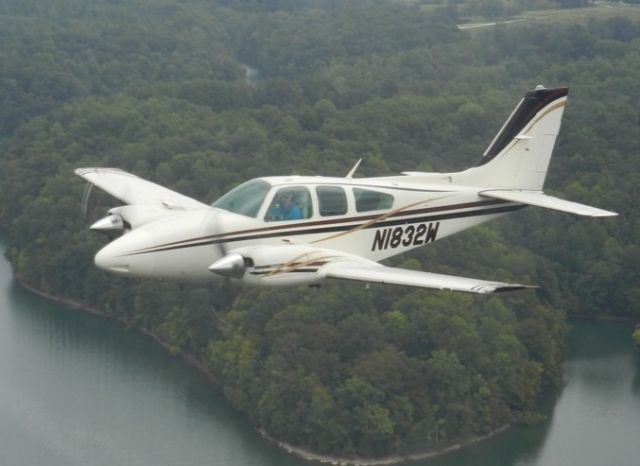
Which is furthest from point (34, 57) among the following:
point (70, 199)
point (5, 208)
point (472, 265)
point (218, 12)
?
point (472, 265)

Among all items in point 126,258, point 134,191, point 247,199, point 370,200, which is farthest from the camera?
point 134,191

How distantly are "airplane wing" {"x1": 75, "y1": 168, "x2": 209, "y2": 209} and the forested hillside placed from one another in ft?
87.6

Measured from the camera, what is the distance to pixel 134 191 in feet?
115

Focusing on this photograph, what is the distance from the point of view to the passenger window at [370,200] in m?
31.6

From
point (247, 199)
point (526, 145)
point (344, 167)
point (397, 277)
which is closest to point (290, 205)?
point (247, 199)

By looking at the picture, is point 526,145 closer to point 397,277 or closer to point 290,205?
point 290,205

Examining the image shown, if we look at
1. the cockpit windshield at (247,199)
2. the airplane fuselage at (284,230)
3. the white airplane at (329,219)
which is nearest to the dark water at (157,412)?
the white airplane at (329,219)

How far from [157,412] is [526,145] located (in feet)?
111

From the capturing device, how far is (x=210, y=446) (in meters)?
61.4

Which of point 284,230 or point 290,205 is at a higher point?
point 290,205

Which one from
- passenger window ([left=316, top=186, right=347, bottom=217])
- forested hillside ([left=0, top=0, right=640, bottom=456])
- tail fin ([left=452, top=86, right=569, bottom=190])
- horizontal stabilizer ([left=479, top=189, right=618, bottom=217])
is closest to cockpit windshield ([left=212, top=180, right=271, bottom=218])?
passenger window ([left=316, top=186, right=347, bottom=217])

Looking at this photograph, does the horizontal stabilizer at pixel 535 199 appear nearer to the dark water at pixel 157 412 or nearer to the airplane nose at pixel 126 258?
the airplane nose at pixel 126 258

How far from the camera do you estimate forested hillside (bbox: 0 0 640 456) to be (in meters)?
63.4

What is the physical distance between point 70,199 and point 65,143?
57.6ft
